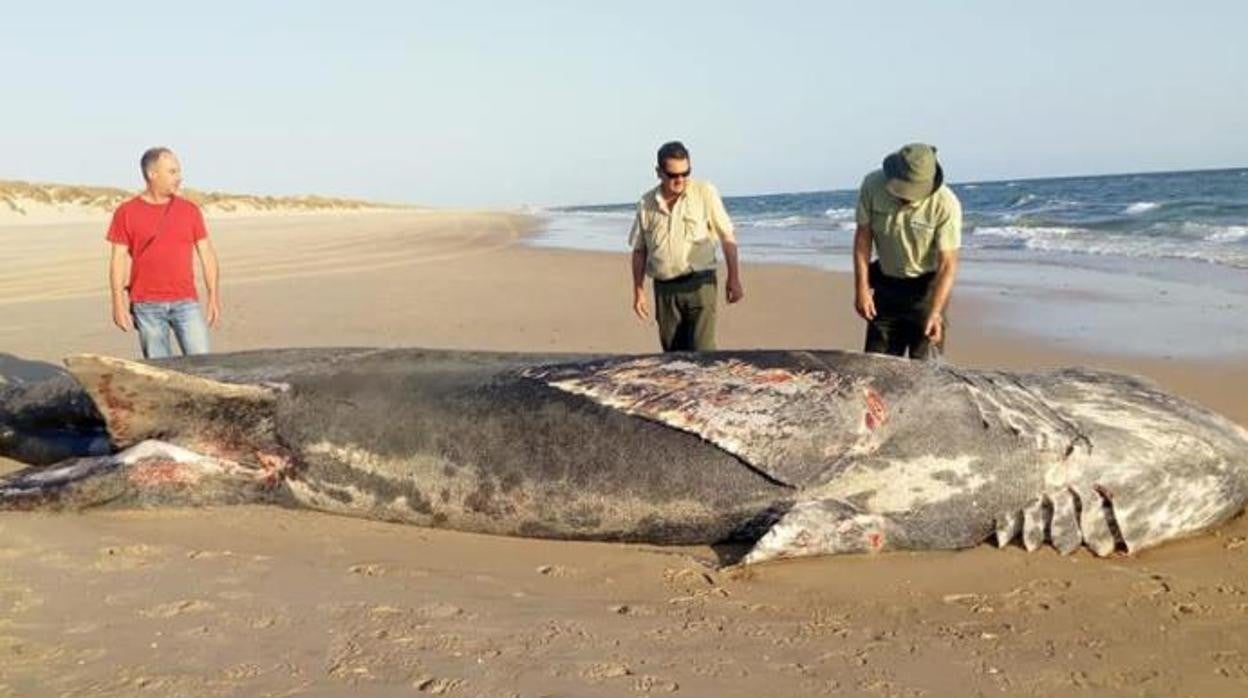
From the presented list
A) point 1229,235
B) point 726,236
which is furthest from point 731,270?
point 1229,235

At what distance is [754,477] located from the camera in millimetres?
4867

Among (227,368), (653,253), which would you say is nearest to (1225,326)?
(653,253)

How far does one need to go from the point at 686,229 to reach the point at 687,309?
53cm

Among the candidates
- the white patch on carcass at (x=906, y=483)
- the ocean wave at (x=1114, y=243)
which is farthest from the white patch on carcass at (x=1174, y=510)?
the ocean wave at (x=1114, y=243)

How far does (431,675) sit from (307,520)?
6.98ft

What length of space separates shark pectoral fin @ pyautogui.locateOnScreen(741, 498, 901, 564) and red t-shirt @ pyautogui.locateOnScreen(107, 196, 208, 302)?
426cm

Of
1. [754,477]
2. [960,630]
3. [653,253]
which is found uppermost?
[653,253]

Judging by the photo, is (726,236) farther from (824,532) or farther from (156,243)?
(156,243)

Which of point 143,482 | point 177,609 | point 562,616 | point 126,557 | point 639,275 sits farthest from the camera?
point 639,275

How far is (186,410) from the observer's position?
18.1ft

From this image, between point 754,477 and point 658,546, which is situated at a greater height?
point 754,477

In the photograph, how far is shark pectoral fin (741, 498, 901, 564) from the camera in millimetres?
4570

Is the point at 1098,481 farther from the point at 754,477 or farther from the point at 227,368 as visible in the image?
the point at 227,368

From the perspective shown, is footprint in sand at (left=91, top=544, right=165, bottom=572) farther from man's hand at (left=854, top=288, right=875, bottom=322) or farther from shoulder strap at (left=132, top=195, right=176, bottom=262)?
man's hand at (left=854, top=288, right=875, bottom=322)
